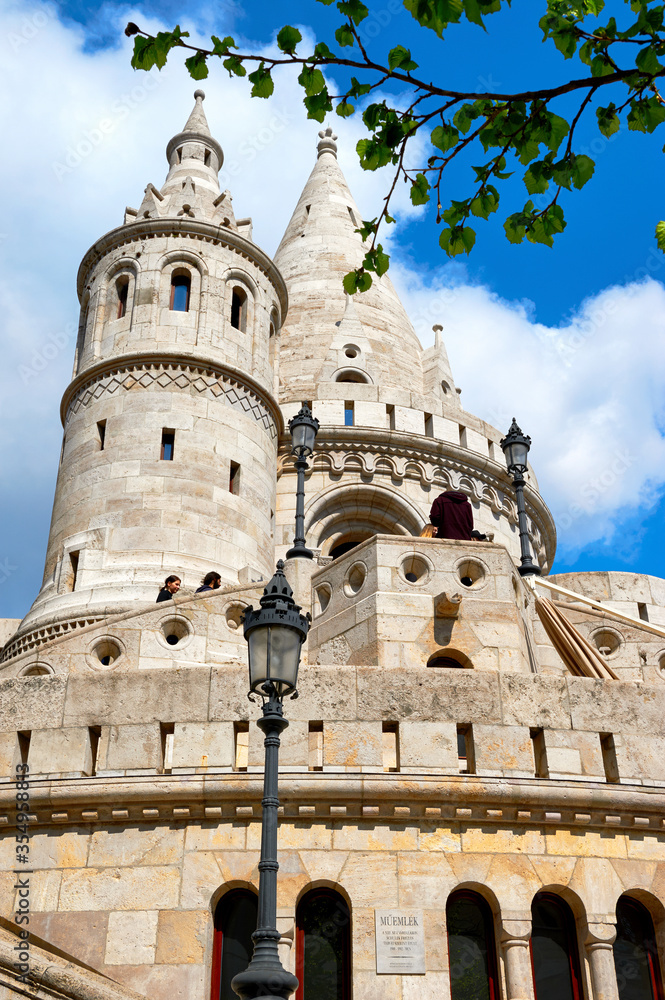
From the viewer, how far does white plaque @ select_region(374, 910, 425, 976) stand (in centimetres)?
929

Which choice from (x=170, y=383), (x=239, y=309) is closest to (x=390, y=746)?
(x=170, y=383)

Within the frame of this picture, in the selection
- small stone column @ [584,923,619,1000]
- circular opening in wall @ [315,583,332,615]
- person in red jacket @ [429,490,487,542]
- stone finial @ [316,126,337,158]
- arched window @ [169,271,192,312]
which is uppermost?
stone finial @ [316,126,337,158]

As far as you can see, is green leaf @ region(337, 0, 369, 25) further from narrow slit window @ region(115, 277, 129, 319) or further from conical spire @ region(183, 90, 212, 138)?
conical spire @ region(183, 90, 212, 138)

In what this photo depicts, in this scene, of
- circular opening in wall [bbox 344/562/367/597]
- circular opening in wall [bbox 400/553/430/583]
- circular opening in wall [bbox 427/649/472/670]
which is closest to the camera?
circular opening in wall [bbox 427/649/472/670]

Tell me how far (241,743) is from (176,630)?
4.50m

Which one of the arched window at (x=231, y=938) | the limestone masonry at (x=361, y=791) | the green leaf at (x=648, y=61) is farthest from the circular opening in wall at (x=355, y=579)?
the green leaf at (x=648, y=61)

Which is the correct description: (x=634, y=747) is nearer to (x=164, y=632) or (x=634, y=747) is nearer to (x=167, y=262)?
(x=164, y=632)

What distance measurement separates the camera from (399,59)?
22.9 feet

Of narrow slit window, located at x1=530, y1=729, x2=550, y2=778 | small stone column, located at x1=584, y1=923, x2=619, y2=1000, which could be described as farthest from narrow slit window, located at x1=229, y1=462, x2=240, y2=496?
small stone column, located at x1=584, y1=923, x2=619, y2=1000

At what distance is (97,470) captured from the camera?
19328 mm

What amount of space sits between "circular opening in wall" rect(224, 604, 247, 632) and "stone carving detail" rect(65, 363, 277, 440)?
6.02 meters

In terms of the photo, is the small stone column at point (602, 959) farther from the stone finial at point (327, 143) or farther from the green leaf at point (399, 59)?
the stone finial at point (327, 143)

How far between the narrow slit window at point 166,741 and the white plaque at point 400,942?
8.02ft

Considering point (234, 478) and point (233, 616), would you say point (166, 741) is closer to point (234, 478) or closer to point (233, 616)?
point (233, 616)
